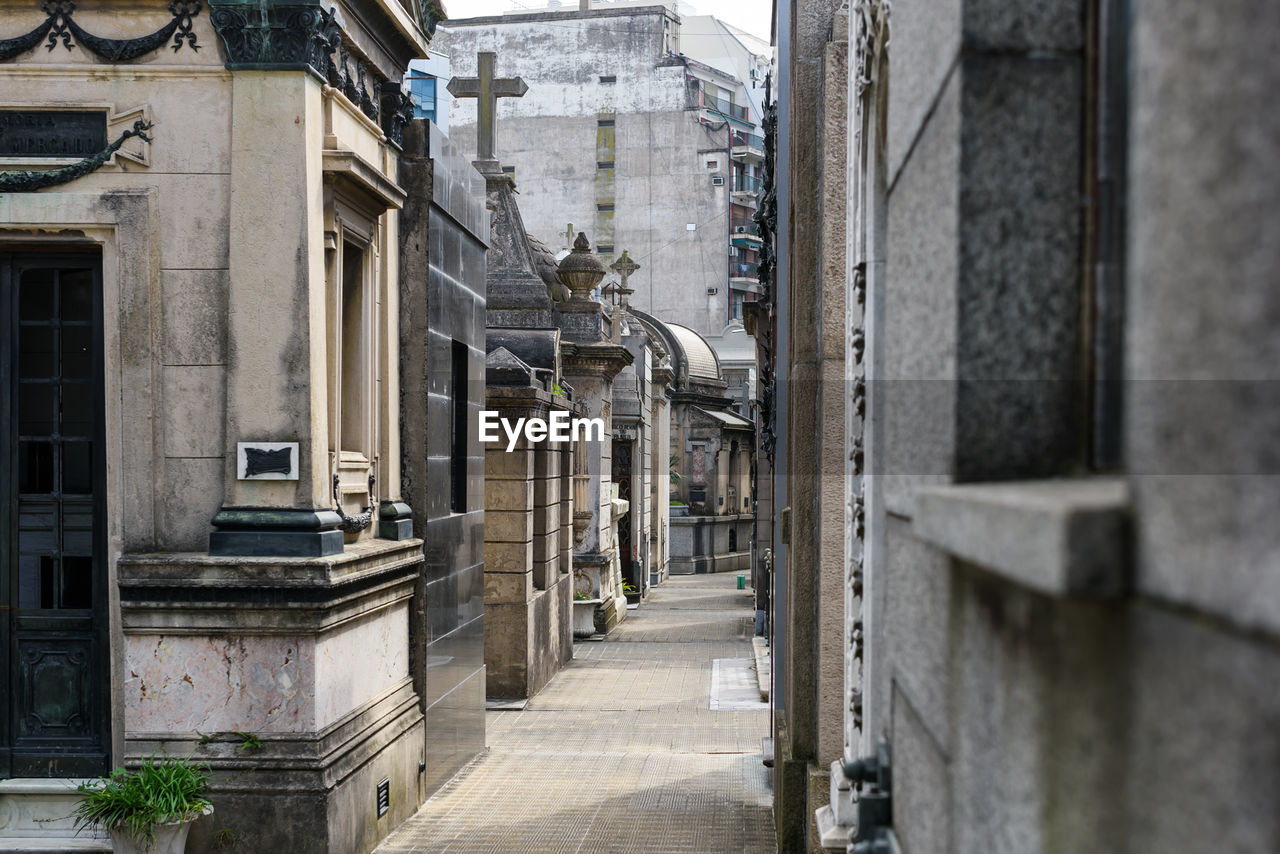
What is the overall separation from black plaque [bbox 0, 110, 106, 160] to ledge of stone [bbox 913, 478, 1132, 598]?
21.6 feet

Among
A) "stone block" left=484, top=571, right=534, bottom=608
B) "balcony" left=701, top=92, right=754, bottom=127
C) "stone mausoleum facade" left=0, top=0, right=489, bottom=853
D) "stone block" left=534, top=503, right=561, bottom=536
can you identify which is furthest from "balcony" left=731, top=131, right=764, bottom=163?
"stone mausoleum facade" left=0, top=0, right=489, bottom=853

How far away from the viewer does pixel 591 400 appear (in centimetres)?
2186

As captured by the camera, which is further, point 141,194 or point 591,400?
point 591,400

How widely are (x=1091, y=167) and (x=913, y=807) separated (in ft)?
4.52

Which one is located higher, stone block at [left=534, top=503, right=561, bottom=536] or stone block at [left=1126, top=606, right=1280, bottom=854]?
stone block at [left=1126, top=606, right=1280, bottom=854]

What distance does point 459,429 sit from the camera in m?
11.0

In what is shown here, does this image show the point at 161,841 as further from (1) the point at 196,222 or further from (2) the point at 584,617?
(2) the point at 584,617

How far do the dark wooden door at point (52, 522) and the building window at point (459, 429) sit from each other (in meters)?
3.74

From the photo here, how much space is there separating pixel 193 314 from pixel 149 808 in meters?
2.58

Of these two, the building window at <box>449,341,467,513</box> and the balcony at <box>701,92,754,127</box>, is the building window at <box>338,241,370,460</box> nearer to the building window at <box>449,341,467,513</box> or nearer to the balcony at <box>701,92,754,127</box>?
the building window at <box>449,341,467,513</box>

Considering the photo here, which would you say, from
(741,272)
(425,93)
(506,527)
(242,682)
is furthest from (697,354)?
(242,682)

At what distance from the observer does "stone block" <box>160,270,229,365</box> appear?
23.5 ft

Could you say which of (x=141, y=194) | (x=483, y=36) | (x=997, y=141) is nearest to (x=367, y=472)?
(x=141, y=194)

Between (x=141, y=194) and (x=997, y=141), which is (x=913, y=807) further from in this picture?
(x=141, y=194)
